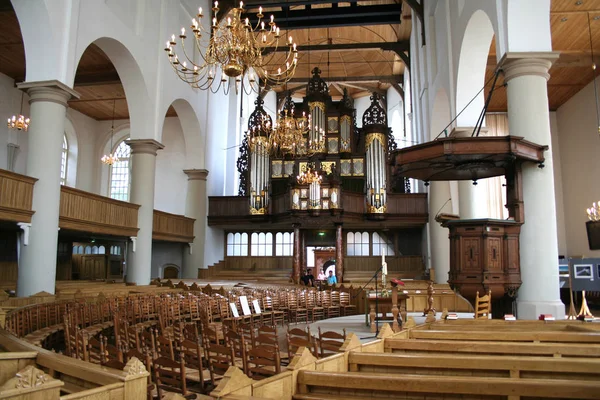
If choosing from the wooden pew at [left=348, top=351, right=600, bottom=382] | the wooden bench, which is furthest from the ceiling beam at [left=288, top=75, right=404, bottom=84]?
the wooden bench

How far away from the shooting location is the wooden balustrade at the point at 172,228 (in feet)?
57.5

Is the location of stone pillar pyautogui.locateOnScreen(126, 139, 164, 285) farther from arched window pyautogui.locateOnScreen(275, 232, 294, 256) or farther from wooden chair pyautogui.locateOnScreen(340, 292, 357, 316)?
arched window pyautogui.locateOnScreen(275, 232, 294, 256)

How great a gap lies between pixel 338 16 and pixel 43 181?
14.0 metres

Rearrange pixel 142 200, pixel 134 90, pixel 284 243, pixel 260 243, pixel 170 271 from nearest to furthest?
1. pixel 134 90
2. pixel 142 200
3. pixel 170 271
4. pixel 284 243
5. pixel 260 243

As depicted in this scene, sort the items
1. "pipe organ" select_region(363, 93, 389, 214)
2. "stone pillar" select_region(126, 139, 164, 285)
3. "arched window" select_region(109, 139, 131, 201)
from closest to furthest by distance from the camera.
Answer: "stone pillar" select_region(126, 139, 164, 285), "pipe organ" select_region(363, 93, 389, 214), "arched window" select_region(109, 139, 131, 201)

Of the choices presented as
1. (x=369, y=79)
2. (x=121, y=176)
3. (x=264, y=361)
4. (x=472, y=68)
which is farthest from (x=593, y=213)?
(x=121, y=176)

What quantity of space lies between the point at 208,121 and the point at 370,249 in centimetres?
889

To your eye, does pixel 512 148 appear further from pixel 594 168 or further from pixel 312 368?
pixel 594 168

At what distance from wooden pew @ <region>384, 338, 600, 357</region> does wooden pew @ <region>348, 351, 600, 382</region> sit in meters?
0.60

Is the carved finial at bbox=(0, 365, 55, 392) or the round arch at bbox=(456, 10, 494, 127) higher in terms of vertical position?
the round arch at bbox=(456, 10, 494, 127)

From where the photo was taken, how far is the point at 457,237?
8156mm

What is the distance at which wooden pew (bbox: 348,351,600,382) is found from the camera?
11.2 feet

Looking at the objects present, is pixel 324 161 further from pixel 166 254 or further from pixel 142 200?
pixel 142 200

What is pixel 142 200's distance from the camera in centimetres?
1564
